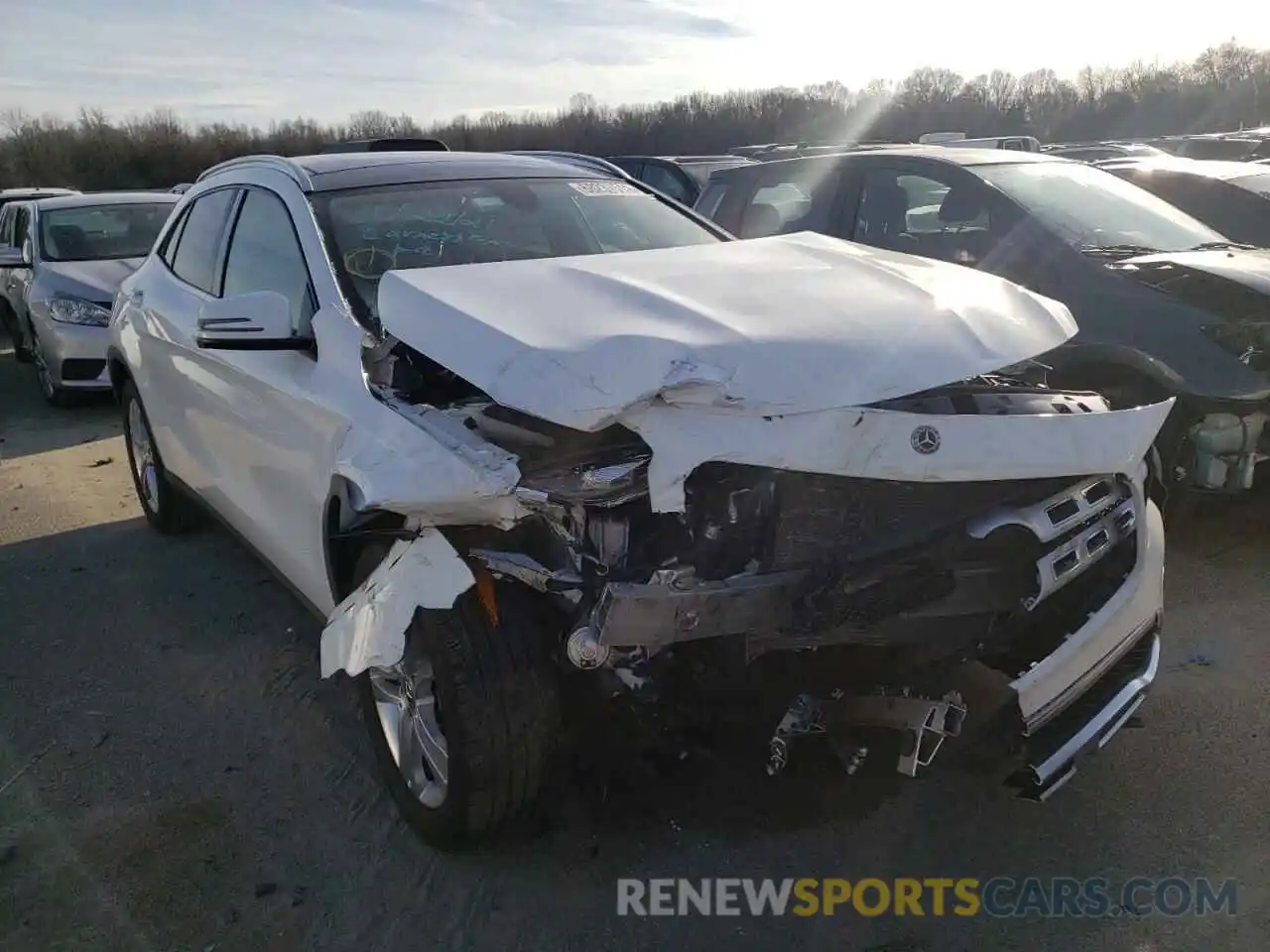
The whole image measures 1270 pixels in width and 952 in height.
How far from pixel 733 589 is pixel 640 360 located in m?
0.55

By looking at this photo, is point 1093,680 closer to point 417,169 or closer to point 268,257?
point 417,169

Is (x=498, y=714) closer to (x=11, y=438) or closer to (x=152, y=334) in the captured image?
(x=152, y=334)

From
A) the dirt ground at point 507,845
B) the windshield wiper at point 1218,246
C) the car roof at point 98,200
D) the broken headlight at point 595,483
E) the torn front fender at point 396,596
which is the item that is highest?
the windshield wiper at point 1218,246

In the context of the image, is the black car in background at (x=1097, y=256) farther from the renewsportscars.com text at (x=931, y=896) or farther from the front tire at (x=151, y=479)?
the front tire at (x=151, y=479)

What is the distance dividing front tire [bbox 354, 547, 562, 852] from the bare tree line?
116 ft

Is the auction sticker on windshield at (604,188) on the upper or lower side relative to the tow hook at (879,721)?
upper

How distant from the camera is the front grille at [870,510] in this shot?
2473 millimetres

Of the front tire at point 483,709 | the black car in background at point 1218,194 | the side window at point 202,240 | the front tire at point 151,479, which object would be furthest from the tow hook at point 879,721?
the black car in background at point 1218,194

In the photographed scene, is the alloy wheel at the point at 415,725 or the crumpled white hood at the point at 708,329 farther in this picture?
the alloy wheel at the point at 415,725

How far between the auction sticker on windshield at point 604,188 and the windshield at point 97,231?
705 centimetres

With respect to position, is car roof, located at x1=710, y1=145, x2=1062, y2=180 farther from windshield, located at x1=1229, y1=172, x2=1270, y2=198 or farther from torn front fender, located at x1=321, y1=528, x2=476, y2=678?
torn front fender, located at x1=321, y1=528, x2=476, y2=678

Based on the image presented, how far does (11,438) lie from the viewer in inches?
330

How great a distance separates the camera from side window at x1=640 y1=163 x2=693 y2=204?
483 inches

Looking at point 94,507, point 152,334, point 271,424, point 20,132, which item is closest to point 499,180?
point 271,424
